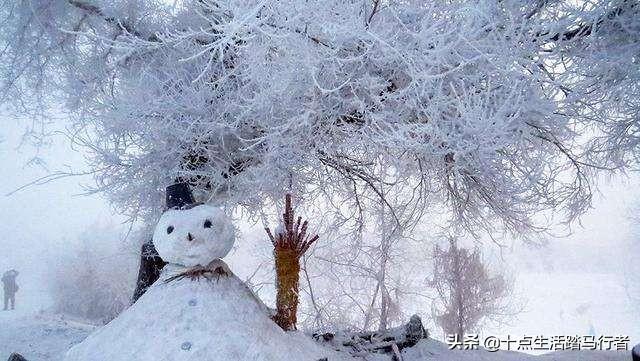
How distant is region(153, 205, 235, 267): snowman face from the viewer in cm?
370

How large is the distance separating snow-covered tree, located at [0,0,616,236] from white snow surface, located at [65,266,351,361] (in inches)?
66.3

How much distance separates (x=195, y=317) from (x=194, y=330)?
0.33 ft

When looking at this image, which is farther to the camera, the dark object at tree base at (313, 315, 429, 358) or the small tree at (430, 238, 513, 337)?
the small tree at (430, 238, 513, 337)

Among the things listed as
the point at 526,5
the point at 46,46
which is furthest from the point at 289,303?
the point at 46,46

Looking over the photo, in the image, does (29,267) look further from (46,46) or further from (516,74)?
(516,74)

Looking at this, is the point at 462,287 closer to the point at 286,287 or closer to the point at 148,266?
the point at 148,266

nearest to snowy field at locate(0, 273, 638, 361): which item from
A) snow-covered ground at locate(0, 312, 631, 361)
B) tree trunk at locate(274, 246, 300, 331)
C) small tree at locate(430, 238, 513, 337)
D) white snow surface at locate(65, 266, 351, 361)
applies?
snow-covered ground at locate(0, 312, 631, 361)

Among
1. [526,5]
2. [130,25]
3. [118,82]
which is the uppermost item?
[130,25]

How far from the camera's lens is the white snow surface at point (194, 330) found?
10.6ft

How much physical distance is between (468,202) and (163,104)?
4.43m

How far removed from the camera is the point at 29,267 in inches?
1200

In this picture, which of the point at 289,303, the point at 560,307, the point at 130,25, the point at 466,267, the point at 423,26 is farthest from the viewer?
the point at 560,307

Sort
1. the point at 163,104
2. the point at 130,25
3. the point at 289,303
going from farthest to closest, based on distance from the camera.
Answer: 1. the point at 130,25
2. the point at 163,104
3. the point at 289,303

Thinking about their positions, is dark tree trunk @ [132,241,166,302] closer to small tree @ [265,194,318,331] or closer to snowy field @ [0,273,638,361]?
snowy field @ [0,273,638,361]
